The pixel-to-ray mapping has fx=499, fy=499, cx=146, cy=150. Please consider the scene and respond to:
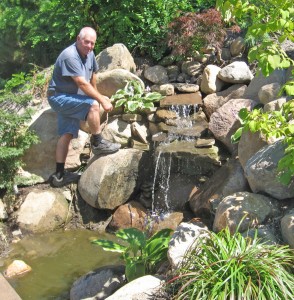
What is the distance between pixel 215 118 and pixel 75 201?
234 cm

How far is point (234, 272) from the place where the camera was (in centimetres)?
360

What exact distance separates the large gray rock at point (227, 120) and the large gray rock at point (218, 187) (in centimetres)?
51

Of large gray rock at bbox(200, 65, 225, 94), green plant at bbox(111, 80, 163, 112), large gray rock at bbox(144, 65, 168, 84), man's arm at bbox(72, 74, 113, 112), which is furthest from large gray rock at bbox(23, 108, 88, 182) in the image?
large gray rock at bbox(200, 65, 225, 94)

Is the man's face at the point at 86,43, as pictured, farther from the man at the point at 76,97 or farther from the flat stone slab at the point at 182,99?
the flat stone slab at the point at 182,99

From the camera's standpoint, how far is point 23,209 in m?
6.93

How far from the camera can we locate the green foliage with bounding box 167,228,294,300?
3.54m

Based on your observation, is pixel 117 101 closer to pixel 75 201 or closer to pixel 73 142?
pixel 73 142

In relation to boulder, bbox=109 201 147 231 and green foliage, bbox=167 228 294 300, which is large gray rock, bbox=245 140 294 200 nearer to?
green foliage, bbox=167 228 294 300

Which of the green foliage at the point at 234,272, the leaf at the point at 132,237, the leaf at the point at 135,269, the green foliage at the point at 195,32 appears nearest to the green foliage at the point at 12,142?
the leaf at the point at 132,237

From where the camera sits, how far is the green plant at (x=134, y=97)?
748 centimetres

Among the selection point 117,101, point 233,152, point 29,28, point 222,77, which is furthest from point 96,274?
point 29,28

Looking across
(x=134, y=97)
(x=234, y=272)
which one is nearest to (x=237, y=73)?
(x=134, y=97)

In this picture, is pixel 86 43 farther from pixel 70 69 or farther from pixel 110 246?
pixel 110 246

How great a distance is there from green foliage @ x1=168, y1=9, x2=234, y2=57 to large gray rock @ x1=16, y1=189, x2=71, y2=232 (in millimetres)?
3126
